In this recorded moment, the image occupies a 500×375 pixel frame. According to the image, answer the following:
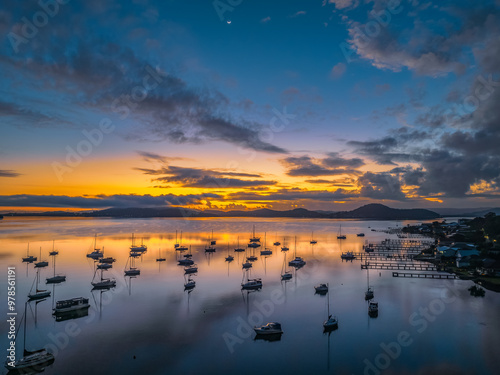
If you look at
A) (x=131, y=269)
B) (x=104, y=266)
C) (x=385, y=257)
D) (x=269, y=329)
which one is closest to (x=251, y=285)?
(x=269, y=329)

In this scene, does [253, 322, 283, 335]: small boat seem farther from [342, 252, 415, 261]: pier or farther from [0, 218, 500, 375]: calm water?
[342, 252, 415, 261]: pier

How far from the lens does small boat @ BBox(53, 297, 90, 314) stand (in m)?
35.2

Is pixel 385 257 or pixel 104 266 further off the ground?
pixel 385 257

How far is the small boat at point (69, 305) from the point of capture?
35250 mm

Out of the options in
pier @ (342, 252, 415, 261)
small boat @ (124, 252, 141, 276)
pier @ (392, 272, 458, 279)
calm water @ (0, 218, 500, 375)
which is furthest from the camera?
pier @ (342, 252, 415, 261)

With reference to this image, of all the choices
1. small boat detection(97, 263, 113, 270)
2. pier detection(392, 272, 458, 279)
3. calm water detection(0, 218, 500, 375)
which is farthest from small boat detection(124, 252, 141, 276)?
pier detection(392, 272, 458, 279)

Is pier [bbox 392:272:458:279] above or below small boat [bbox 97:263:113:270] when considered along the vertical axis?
above

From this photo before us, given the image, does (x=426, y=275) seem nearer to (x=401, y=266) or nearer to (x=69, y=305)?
(x=401, y=266)

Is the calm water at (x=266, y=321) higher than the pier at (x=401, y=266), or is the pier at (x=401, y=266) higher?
the pier at (x=401, y=266)

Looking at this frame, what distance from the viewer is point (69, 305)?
35.8 m

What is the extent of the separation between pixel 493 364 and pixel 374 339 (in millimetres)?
8767

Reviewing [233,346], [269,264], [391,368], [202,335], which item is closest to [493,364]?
[391,368]

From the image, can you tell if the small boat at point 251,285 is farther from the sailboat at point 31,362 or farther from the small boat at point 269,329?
the sailboat at point 31,362

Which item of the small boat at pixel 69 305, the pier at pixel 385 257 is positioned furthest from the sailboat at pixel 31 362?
the pier at pixel 385 257
